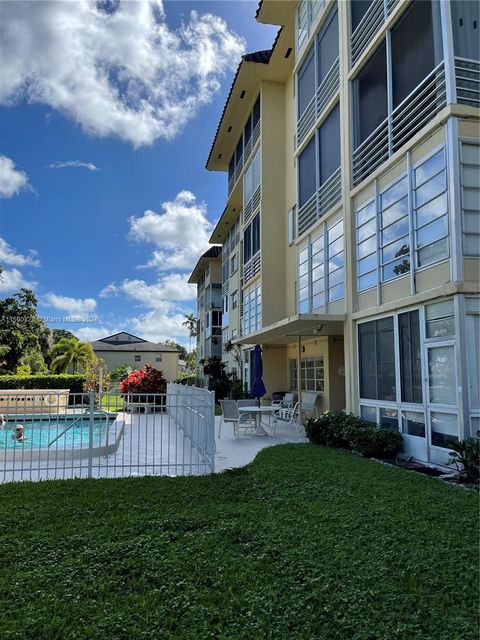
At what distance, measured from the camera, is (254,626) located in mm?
3098

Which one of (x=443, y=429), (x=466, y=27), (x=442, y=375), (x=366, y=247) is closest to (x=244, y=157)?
(x=366, y=247)

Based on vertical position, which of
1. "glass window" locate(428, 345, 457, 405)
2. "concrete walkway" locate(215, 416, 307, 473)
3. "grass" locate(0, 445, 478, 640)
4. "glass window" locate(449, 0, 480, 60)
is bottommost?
"concrete walkway" locate(215, 416, 307, 473)

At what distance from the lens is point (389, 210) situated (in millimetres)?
9719

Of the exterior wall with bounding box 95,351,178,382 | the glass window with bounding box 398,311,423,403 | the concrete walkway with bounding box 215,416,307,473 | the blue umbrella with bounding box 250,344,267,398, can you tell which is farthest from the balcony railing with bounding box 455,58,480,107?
the exterior wall with bounding box 95,351,178,382

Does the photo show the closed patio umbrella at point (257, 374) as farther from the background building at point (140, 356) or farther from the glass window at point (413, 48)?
the background building at point (140, 356)

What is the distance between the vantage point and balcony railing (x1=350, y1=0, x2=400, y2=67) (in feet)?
32.9

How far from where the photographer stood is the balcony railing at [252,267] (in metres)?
20.8

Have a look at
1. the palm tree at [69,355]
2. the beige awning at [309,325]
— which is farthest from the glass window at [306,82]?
the palm tree at [69,355]

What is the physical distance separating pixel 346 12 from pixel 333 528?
42.2ft

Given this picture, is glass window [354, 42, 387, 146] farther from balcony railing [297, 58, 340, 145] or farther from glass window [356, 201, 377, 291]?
glass window [356, 201, 377, 291]

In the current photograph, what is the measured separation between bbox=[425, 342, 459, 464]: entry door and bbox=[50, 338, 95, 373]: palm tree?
1098 inches

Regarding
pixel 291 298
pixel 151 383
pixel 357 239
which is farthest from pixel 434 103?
pixel 151 383

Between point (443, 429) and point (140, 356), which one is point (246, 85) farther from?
point (140, 356)

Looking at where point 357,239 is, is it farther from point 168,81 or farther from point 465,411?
point 168,81
